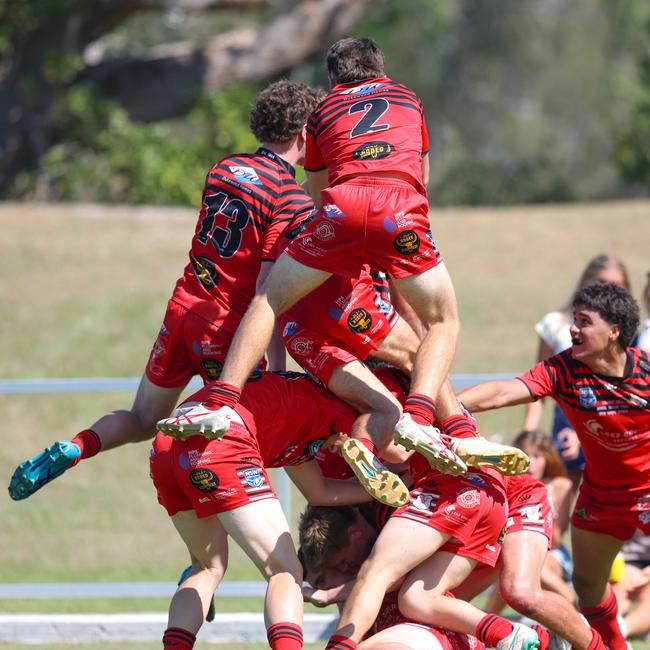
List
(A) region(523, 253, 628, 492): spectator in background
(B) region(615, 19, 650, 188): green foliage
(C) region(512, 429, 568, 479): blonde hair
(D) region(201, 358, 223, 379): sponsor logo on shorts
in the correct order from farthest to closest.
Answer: (B) region(615, 19, 650, 188): green foliage → (A) region(523, 253, 628, 492): spectator in background → (C) region(512, 429, 568, 479): blonde hair → (D) region(201, 358, 223, 379): sponsor logo on shorts

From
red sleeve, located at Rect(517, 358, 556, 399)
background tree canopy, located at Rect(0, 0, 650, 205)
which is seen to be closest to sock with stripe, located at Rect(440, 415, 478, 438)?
red sleeve, located at Rect(517, 358, 556, 399)

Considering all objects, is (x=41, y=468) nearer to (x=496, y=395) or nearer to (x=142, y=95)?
(x=496, y=395)

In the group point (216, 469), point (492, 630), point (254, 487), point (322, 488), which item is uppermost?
point (216, 469)

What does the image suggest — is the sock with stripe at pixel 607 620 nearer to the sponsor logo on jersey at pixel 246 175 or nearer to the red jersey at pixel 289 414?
the red jersey at pixel 289 414

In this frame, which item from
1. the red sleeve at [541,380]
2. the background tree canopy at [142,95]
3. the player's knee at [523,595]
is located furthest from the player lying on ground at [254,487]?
the background tree canopy at [142,95]

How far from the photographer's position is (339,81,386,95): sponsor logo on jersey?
202 inches

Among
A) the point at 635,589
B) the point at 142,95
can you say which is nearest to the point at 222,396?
the point at 635,589

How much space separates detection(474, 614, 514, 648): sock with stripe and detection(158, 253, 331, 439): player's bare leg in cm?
135

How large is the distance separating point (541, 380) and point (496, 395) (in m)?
0.25

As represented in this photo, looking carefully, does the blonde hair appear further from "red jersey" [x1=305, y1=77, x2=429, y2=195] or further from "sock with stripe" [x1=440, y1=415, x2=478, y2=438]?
"red jersey" [x1=305, y1=77, x2=429, y2=195]

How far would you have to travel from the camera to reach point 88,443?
530cm

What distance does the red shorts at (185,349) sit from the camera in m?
5.30

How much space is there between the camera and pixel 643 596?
646cm

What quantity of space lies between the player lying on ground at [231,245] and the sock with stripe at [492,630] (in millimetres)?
1658
